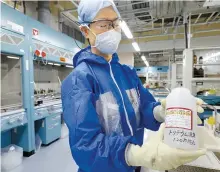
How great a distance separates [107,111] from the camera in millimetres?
772

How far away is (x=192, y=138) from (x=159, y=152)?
12 cm

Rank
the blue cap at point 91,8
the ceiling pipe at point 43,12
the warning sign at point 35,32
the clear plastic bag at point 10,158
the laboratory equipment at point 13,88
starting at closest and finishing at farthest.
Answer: the blue cap at point 91,8 < the clear plastic bag at point 10,158 < the laboratory equipment at point 13,88 < the warning sign at point 35,32 < the ceiling pipe at point 43,12

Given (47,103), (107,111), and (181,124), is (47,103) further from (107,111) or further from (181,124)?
(181,124)

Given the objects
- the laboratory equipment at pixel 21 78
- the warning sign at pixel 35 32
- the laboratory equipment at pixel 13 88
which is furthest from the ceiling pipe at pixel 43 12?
the laboratory equipment at pixel 13 88

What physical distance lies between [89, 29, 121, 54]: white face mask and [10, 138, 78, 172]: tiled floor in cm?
205

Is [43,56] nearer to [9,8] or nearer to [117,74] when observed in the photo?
[9,8]

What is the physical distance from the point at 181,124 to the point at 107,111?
34cm

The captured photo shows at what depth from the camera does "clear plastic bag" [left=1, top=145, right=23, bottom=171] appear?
2292mm

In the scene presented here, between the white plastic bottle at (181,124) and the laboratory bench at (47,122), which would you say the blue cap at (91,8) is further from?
the laboratory bench at (47,122)

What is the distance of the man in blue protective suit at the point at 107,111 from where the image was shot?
0.56 metres

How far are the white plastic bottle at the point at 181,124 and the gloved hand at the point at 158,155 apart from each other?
0.07 ft

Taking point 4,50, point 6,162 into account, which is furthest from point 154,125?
point 6,162

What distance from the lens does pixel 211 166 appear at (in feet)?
4.07

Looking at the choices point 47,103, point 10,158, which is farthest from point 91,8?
point 47,103
